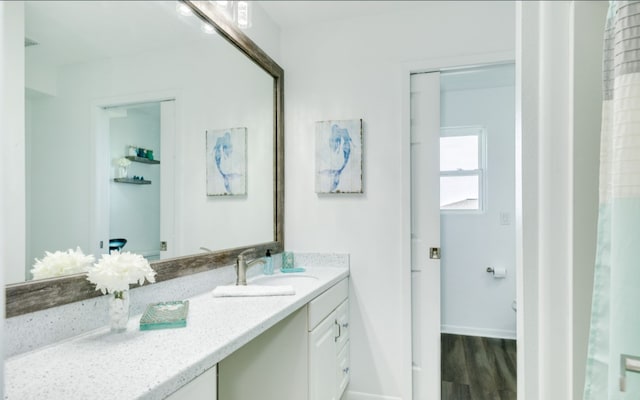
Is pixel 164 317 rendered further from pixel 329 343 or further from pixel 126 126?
pixel 329 343

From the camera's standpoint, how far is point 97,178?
3.94 ft

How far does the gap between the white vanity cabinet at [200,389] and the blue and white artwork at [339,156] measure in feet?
4.92

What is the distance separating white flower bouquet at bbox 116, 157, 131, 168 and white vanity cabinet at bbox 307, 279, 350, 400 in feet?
3.22

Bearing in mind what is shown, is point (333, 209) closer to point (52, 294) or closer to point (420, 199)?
point (420, 199)

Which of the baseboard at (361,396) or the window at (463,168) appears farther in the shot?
the window at (463,168)

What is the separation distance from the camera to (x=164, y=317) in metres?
1.16

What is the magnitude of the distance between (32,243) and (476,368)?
9.50 ft

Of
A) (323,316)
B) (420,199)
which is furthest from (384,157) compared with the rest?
(323,316)

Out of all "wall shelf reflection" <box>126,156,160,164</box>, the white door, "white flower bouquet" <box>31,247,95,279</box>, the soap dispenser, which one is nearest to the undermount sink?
the soap dispenser

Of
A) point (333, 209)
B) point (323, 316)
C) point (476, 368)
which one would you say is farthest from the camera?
point (476, 368)

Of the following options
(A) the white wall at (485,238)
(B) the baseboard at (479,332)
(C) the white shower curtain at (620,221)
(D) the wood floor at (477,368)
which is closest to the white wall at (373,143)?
(D) the wood floor at (477,368)

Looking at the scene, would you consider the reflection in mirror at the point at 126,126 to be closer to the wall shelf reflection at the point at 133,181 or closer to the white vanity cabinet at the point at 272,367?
the wall shelf reflection at the point at 133,181

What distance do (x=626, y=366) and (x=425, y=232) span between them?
5.92 feet

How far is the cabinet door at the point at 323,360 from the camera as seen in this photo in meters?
1.63
